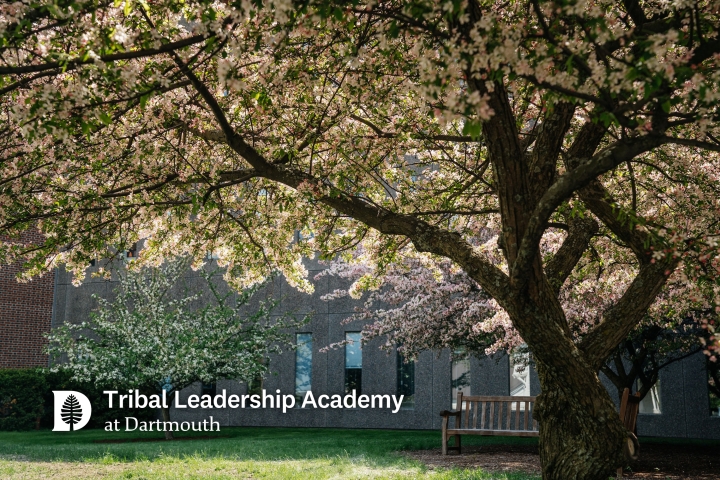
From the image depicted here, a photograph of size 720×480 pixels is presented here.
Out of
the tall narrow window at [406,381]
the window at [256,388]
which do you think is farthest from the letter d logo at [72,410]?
the tall narrow window at [406,381]

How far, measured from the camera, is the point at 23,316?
23.5 meters

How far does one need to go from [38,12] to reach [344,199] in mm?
3102

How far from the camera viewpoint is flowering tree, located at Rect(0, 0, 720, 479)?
155 inches

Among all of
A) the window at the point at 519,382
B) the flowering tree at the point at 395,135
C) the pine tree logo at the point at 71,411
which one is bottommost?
the pine tree logo at the point at 71,411

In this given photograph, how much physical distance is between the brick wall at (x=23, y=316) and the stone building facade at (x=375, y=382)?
18.7 feet

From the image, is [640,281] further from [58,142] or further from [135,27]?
[58,142]

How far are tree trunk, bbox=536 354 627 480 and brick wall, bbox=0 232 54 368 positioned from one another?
828 inches

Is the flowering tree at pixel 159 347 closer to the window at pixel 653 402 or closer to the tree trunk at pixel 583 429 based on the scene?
the window at pixel 653 402

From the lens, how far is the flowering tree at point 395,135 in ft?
12.9

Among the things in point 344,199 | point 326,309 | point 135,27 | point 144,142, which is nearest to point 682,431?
point 326,309

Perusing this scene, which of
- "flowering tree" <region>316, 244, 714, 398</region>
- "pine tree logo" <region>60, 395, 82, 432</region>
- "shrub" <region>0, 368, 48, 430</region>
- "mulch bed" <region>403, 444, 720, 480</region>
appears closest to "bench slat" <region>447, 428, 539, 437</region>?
"mulch bed" <region>403, 444, 720, 480</region>

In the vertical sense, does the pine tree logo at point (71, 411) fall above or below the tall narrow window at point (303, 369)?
below

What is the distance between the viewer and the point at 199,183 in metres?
7.60

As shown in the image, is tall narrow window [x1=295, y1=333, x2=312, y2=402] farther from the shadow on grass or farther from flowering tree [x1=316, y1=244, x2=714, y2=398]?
flowering tree [x1=316, y1=244, x2=714, y2=398]
